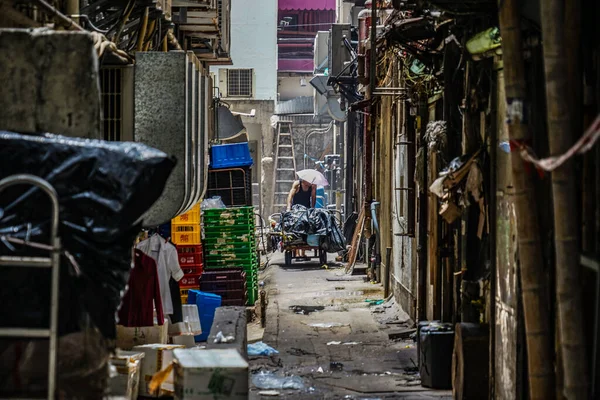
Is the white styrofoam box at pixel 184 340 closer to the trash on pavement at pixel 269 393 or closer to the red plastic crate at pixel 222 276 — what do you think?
the trash on pavement at pixel 269 393

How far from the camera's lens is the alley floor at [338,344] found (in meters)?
11.8

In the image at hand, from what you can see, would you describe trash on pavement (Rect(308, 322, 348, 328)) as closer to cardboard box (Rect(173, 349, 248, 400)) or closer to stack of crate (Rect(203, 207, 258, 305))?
stack of crate (Rect(203, 207, 258, 305))

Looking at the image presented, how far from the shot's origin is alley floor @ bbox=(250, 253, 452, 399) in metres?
11.8

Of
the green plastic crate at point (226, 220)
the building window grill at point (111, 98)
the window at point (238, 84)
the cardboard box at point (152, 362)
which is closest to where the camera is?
the building window grill at point (111, 98)

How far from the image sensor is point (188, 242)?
17.4 meters

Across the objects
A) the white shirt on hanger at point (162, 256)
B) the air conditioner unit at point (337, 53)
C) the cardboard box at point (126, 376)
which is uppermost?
the air conditioner unit at point (337, 53)

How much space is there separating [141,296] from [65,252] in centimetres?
680

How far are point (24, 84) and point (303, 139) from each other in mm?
37327

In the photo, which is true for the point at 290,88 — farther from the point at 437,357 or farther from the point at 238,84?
the point at 437,357

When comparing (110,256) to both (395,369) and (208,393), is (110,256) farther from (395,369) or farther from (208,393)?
(395,369)

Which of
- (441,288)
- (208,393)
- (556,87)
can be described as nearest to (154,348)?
(208,393)

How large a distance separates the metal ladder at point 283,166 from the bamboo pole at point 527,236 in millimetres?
35173

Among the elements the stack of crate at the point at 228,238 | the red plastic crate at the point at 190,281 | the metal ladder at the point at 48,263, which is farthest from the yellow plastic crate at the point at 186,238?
the metal ladder at the point at 48,263

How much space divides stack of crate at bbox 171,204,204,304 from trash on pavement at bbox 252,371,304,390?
4944 mm
